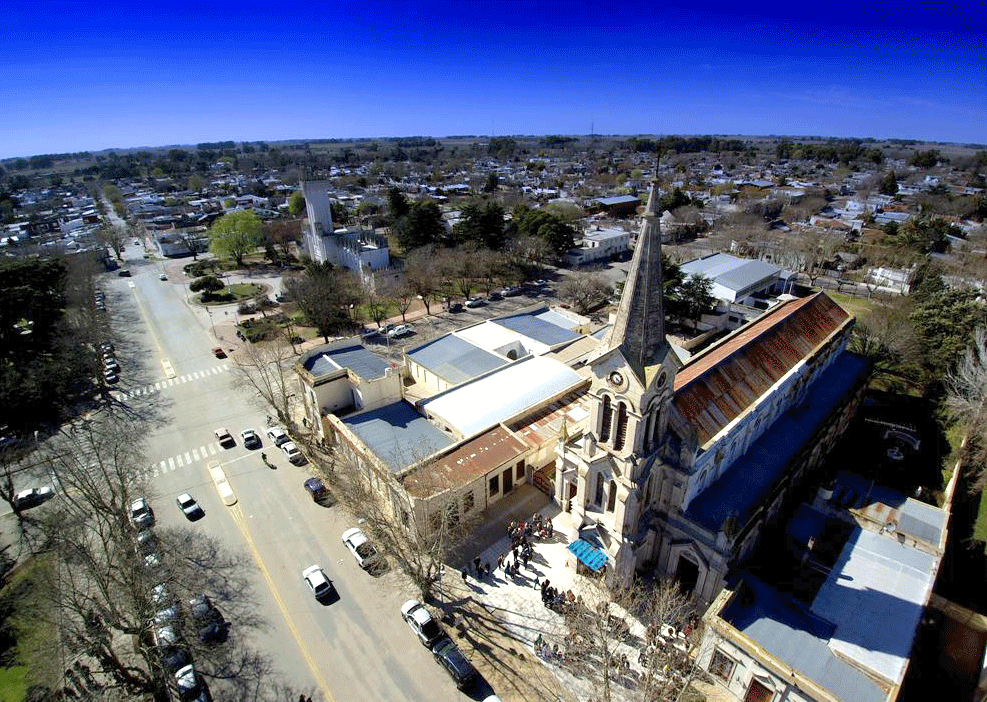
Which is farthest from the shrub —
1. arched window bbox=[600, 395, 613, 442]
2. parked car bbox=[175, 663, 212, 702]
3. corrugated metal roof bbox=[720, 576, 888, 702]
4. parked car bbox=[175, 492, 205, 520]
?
corrugated metal roof bbox=[720, 576, 888, 702]

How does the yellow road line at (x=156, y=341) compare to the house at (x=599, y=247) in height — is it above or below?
below

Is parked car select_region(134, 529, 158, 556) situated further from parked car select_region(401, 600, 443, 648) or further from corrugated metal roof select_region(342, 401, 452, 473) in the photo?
parked car select_region(401, 600, 443, 648)

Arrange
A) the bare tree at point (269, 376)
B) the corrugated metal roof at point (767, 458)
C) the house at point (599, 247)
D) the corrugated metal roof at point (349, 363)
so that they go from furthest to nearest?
the house at point (599, 247) < the corrugated metal roof at point (349, 363) < the bare tree at point (269, 376) < the corrugated metal roof at point (767, 458)

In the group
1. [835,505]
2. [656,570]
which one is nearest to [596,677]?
[656,570]

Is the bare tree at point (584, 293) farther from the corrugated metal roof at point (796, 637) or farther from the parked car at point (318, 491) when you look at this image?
the corrugated metal roof at point (796, 637)

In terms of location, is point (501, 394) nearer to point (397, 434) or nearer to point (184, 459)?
point (397, 434)

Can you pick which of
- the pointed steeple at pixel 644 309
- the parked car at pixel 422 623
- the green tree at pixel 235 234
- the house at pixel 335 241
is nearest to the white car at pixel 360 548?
the parked car at pixel 422 623

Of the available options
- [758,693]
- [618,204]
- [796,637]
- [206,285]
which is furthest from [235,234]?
[796,637]
